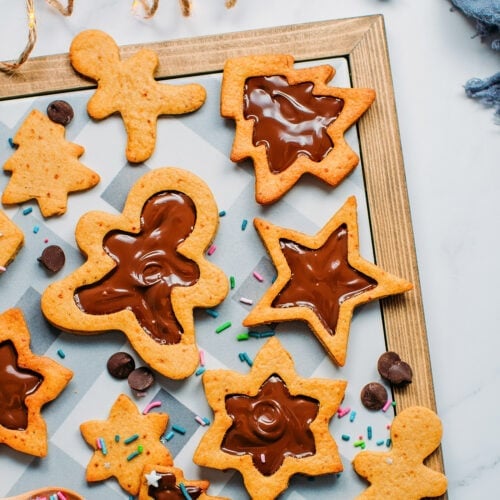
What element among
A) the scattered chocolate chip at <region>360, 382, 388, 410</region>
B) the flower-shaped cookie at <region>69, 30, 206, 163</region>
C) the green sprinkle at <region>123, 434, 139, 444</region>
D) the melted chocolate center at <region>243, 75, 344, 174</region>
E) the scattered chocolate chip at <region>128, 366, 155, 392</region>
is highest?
the melted chocolate center at <region>243, 75, 344, 174</region>

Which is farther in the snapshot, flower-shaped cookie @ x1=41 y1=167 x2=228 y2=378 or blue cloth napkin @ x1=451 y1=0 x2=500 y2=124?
blue cloth napkin @ x1=451 y1=0 x2=500 y2=124

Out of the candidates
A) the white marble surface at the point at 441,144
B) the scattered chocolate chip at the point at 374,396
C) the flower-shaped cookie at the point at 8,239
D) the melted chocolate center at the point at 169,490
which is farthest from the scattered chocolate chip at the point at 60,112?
the scattered chocolate chip at the point at 374,396

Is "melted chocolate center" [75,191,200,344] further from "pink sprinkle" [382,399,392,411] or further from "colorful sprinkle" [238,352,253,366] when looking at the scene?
"pink sprinkle" [382,399,392,411]

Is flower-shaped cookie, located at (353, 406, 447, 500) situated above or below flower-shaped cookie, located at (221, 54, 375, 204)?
below

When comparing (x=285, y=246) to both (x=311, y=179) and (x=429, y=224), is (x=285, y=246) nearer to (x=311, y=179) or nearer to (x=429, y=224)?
(x=311, y=179)

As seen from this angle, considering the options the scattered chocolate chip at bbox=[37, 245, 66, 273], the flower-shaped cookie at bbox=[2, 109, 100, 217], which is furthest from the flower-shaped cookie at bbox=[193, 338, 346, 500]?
the flower-shaped cookie at bbox=[2, 109, 100, 217]

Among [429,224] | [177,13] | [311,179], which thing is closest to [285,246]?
[311,179]
